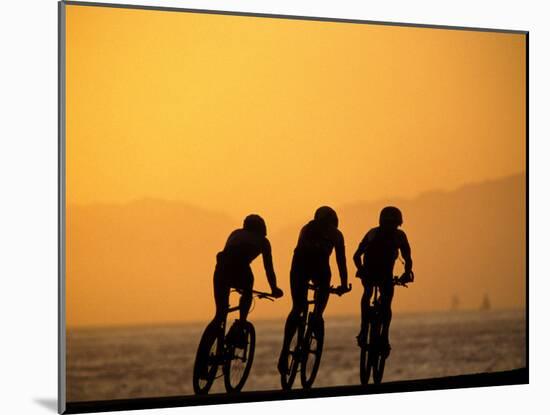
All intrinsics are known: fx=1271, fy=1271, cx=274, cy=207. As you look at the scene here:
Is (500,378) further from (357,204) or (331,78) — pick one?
(331,78)

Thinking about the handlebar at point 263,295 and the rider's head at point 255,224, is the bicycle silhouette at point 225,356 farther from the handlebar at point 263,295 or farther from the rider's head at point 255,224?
the rider's head at point 255,224

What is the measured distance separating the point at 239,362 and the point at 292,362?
43 centimetres

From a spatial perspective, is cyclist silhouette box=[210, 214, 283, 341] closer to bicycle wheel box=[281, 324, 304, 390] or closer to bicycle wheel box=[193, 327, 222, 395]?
bicycle wheel box=[193, 327, 222, 395]

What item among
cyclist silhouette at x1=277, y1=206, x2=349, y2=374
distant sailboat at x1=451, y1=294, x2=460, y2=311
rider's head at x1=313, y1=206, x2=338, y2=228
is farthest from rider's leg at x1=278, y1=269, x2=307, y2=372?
distant sailboat at x1=451, y1=294, x2=460, y2=311

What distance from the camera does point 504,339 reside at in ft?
33.8

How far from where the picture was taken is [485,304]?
10.2 m

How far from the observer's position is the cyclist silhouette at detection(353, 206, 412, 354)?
9.83 metres

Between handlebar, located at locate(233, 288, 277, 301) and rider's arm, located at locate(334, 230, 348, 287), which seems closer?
handlebar, located at locate(233, 288, 277, 301)

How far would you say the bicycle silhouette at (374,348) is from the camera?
984 centimetres

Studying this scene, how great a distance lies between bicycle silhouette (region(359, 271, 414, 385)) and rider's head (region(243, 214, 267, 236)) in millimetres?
1092

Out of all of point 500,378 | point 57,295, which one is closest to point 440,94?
point 500,378

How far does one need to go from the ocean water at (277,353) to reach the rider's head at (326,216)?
0.74 metres

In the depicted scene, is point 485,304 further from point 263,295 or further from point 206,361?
point 206,361

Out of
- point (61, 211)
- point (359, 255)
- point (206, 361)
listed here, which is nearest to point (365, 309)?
point (359, 255)
